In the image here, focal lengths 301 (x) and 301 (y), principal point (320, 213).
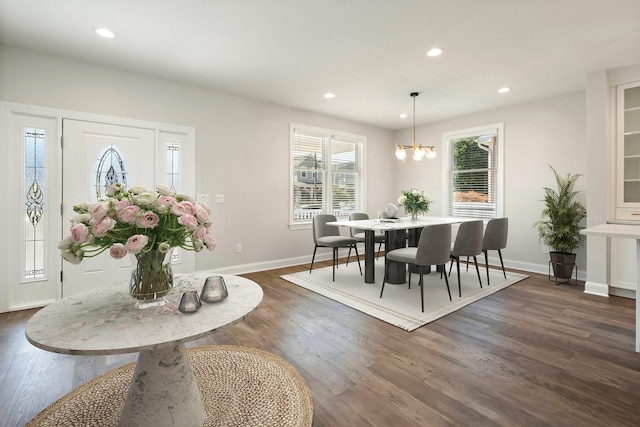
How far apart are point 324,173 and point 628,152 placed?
4.05 meters

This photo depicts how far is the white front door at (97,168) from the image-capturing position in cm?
321

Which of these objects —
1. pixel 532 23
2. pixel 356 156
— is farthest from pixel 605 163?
pixel 356 156

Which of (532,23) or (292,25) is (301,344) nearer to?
(292,25)

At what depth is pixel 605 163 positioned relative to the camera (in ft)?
11.3

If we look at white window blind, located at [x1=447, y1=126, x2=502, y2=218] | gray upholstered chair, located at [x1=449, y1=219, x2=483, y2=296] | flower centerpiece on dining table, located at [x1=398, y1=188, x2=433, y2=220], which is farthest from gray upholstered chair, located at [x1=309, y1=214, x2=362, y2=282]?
white window blind, located at [x1=447, y1=126, x2=502, y2=218]

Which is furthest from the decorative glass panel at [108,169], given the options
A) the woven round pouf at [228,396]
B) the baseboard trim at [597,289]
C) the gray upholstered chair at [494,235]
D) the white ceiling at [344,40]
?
the baseboard trim at [597,289]

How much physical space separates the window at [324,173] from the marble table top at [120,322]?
12.0 ft

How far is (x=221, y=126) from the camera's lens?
423 cm

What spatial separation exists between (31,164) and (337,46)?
3.30m

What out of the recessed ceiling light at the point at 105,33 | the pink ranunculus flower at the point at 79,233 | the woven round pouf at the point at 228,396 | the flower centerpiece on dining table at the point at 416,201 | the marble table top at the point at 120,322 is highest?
the recessed ceiling light at the point at 105,33

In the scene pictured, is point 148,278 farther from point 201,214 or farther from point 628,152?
point 628,152

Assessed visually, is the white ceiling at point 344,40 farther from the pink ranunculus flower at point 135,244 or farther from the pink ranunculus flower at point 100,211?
the pink ranunculus flower at point 135,244

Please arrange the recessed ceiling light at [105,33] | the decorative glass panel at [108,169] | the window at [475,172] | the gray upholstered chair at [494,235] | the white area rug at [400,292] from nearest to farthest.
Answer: the recessed ceiling light at [105,33] < the white area rug at [400,292] < the decorative glass panel at [108,169] < the gray upholstered chair at [494,235] < the window at [475,172]

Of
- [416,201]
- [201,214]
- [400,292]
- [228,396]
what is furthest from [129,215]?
[416,201]
